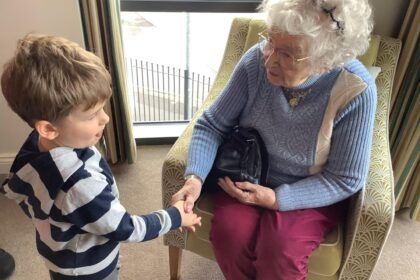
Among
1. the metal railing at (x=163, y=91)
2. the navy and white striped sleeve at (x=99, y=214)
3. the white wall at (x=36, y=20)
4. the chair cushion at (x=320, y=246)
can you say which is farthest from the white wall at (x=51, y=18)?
the navy and white striped sleeve at (x=99, y=214)

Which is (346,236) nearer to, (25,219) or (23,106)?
(23,106)

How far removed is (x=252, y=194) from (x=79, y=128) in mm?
578

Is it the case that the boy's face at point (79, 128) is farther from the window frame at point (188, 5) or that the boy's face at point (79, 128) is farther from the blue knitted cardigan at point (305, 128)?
the window frame at point (188, 5)

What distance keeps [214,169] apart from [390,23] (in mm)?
1077

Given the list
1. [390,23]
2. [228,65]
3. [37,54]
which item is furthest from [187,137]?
[390,23]

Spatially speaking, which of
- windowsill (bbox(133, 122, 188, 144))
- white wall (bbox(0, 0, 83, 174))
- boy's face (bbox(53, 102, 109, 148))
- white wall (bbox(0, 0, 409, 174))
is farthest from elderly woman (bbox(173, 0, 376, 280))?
windowsill (bbox(133, 122, 188, 144))

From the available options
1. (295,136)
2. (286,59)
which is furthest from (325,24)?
(295,136)

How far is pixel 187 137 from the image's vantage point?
4.56 feet

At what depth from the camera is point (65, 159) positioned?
0.84 meters

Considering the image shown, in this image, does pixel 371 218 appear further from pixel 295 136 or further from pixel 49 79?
pixel 49 79

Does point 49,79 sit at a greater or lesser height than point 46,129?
greater

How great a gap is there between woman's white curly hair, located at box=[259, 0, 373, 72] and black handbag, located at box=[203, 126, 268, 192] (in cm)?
29

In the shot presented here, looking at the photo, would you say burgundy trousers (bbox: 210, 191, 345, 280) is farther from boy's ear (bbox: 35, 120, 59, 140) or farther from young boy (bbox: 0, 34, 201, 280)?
boy's ear (bbox: 35, 120, 59, 140)

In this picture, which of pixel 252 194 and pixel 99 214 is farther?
pixel 252 194
